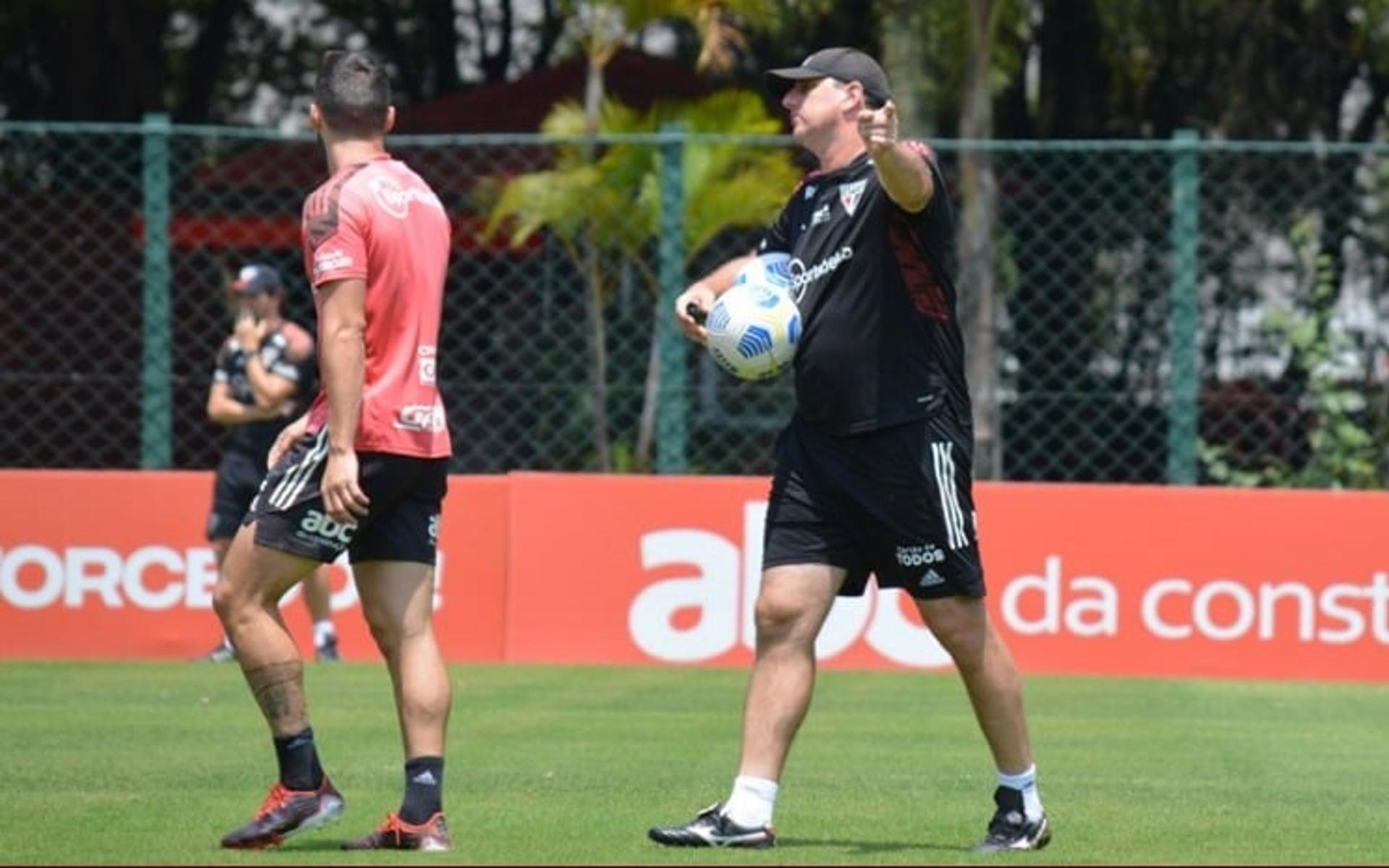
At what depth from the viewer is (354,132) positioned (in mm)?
7301

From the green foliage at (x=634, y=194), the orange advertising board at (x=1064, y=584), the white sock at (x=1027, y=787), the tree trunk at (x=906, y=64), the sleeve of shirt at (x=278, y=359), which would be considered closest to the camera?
the white sock at (x=1027, y=787)

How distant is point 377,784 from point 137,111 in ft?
53.6

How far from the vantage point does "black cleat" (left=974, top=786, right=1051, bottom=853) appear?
7398 millimetres

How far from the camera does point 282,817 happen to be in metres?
7.20

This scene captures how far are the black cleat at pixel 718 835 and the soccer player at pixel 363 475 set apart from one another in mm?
592

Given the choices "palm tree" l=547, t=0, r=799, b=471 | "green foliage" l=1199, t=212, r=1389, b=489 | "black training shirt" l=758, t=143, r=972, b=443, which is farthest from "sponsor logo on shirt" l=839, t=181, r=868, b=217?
"palm tree" l=547, t=0, r=799, b=471

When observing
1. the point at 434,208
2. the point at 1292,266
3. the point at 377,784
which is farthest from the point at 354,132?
the point at 1292,266

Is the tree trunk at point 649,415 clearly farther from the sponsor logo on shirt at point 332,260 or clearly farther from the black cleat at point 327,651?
the sponsor logo on shirt at point 332,260

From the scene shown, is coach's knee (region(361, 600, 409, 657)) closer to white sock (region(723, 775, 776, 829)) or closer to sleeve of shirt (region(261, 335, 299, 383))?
white sock (region(723, 775, 776, 829))

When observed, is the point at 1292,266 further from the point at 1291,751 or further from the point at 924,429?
the point at 924,429

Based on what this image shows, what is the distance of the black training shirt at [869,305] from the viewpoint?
7383mm

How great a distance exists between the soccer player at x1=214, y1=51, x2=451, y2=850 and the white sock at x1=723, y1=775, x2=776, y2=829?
732 millimetres

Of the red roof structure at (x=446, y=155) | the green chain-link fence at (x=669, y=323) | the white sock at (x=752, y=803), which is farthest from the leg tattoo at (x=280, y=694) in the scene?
the red roof structure at (x=446, y=155)

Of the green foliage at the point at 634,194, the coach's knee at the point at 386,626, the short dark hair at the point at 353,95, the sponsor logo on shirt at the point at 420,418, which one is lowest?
the coach's knee at the point at 386,626
